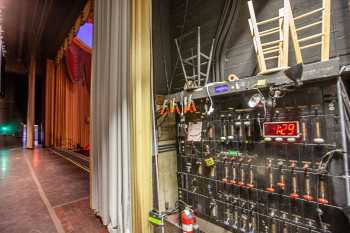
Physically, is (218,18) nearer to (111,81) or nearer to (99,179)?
(111,81)

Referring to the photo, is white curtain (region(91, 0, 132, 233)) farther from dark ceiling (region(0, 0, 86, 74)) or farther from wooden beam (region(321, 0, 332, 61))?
dark ceiling (region(0, 0, 86, 74))

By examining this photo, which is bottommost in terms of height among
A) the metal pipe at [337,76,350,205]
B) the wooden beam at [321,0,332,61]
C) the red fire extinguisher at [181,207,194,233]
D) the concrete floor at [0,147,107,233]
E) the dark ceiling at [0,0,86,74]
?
the concrete floor at [0,147,107,233]

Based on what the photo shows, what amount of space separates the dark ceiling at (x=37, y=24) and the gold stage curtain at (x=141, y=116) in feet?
11.3

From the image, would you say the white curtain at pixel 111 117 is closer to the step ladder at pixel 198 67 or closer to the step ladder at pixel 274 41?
the step ladder at pixel 198 67

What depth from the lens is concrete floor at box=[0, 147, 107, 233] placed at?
2.32m

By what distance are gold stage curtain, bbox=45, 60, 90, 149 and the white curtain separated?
4946 mm

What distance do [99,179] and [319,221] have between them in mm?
2419

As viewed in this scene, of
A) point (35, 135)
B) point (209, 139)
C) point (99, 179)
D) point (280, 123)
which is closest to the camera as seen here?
point (280, 123)

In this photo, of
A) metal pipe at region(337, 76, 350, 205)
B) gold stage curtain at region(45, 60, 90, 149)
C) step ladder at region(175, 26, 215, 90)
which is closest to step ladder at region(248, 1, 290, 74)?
metal pipe at region(337, 76, 350, 205)

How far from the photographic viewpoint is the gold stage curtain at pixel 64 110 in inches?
295

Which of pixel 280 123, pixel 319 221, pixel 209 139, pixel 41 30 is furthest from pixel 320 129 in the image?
pixel 41 30

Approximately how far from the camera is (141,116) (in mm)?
1936

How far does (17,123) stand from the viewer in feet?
43.3

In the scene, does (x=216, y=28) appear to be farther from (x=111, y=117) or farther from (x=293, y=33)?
(x=111, y=117)
